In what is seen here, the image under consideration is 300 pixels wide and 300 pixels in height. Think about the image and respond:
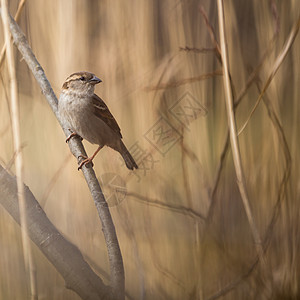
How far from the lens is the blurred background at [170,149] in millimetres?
630

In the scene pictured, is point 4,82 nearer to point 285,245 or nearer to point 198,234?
point 198,234

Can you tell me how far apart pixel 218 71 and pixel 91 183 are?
11.1 inches

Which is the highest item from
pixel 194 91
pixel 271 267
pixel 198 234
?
pixel 194 91

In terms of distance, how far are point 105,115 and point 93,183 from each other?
0.11m

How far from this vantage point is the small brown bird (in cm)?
64

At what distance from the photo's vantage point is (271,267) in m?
0.78

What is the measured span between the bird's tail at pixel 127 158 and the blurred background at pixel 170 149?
1 cm

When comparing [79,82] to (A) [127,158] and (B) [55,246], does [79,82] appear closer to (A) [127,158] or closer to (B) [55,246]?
(A) [127,158]

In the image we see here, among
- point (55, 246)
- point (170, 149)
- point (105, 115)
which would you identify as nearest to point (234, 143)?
point (170, 149)

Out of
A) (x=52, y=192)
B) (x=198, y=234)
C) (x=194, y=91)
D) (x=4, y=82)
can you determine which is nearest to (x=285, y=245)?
(x=198, y=234)

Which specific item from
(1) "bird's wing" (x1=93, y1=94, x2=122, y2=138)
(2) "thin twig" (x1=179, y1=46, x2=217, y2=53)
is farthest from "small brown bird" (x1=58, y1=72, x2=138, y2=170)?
(2) "thin twig" (x1=179, y1=46, x2=217, y2=53)

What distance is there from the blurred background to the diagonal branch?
11 mm

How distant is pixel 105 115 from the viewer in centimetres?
67

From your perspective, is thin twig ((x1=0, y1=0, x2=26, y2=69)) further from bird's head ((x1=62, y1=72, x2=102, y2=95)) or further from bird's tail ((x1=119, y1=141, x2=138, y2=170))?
bird's tail ((x1=119, y1=141, x2=138, y2=170))
